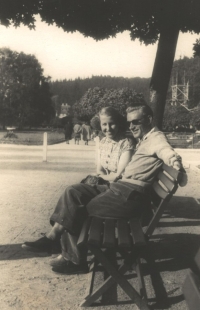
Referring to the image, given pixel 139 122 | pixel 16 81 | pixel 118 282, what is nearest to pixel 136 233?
pixel 118 282

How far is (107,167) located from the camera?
16.3 ft

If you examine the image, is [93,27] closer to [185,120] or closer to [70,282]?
[70,282]

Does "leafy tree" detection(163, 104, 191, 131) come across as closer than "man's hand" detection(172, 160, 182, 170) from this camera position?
No

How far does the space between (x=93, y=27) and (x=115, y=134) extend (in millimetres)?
4200

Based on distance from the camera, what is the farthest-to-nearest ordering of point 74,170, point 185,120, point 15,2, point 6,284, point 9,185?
point 185,120
point 74,170
point 9,185
point 15,2
point 6,284

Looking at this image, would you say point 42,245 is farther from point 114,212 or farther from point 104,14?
point 104,14

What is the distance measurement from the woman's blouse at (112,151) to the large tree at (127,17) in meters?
3.42

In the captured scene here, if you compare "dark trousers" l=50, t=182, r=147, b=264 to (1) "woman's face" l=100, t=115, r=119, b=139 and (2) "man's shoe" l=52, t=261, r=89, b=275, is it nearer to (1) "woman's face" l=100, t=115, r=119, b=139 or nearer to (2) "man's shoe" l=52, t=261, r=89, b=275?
(2) "man's shoe" l=52, t=261, r=89, b=275

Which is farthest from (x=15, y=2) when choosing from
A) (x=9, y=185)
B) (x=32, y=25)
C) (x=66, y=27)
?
(x=9, y=185)

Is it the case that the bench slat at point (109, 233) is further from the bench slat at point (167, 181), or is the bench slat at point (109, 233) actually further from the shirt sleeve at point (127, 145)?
the shirt sleeve at point (127, 145)

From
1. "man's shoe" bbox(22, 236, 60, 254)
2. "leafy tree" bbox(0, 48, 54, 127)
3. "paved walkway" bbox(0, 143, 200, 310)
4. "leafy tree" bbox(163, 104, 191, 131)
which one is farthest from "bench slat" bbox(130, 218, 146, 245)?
"leafy tree" bbox(163, 104, 191, 131)

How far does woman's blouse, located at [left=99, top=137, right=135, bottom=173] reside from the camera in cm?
475

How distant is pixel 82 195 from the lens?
4105mm

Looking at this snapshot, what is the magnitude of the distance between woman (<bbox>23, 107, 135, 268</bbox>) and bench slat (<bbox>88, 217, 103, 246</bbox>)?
0.21 metres
